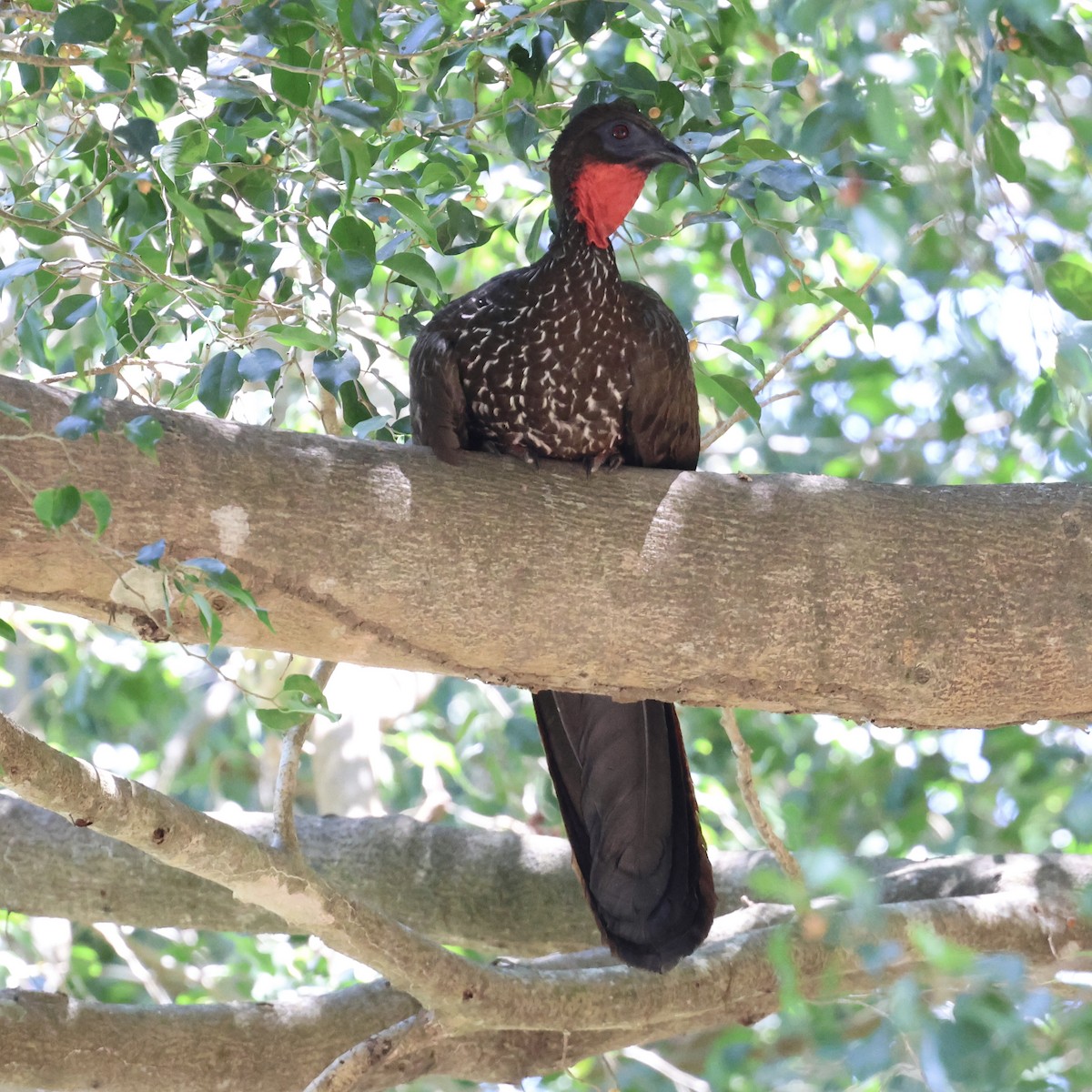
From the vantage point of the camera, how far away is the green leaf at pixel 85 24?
1.85 meters

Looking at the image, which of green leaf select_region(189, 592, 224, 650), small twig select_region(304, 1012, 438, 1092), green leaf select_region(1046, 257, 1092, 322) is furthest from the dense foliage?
small twig select_region(304, 1012, 438, 1092)

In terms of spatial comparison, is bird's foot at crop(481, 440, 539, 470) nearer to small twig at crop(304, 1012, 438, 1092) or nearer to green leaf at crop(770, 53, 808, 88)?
green leaf at crop(770, 53, 808, 88)

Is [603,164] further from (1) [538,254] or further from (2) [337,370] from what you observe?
(2) [337,370]

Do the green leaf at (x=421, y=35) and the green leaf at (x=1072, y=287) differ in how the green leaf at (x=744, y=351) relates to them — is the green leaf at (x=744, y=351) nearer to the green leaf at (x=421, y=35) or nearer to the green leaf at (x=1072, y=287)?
the green leaf at (x=421, y=35)

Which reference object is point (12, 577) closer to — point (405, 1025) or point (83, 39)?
point (83, 39)

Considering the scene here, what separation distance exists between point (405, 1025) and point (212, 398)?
48.1 inches

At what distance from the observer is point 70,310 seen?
91.9 inches

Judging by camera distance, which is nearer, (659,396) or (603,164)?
(659,396)

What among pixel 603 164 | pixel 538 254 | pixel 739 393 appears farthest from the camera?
pixel 538 254

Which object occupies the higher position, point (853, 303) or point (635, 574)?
point (853, 303)

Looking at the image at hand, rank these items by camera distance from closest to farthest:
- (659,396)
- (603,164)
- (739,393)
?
(739,393), (659,396), (603,164)

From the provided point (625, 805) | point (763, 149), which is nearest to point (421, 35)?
point (763, 149)

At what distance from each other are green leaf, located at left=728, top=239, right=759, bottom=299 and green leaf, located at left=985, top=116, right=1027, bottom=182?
3.57 ft

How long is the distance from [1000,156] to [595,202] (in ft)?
5.34
